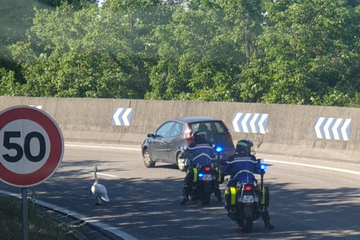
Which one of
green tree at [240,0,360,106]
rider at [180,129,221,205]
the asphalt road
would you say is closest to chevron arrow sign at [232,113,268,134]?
the asphalt road

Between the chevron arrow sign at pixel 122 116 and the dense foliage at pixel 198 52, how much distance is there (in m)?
9.50

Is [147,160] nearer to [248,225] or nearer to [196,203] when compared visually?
[196,203]

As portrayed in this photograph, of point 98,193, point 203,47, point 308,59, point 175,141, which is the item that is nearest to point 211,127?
point 175,141

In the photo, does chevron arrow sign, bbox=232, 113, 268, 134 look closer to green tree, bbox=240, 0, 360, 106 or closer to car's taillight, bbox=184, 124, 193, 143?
car's taillight, bbox=184, 124, 193, 143

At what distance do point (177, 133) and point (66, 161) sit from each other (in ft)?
15.9

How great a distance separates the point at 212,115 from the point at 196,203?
1060 centimetres

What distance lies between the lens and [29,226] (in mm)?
10828

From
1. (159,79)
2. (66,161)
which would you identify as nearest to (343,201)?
(66,161)

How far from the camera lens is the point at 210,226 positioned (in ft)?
40.8

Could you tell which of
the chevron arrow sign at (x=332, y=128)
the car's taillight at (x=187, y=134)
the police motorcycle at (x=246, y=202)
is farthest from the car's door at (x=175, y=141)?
the police motorcycle at (x=246, y=202)

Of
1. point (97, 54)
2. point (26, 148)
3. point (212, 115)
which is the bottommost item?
point (26, 148)

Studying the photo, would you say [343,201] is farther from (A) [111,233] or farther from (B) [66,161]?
(B) [66,161]

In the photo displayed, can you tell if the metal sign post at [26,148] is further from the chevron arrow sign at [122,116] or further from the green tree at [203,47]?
the green tree at [203,47]

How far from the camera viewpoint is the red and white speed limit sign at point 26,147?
6.73 m
